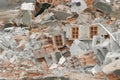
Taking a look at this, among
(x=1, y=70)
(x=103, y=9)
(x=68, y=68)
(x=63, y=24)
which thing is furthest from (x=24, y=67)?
(x=103, y=9)

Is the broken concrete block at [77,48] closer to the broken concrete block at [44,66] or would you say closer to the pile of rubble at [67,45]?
the pile of rubble at [67,45]

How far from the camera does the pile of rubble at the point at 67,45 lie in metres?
9.35

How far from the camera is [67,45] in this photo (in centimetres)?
1066

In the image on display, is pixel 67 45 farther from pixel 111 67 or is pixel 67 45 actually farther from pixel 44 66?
pixel 111 67

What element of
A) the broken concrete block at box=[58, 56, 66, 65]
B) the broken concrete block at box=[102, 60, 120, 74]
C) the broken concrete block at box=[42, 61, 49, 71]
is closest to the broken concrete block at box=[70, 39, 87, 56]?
the broken concrete block at box=[58, 56, 66, 65]

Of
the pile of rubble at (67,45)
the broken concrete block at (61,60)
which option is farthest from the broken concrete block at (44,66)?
the broken concrete block at (61,60)

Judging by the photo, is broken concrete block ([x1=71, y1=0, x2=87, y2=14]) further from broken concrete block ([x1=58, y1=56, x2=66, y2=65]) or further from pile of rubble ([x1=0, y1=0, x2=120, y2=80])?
broken concrete block ([x1=58, y1=56, x2=66, y2=65])

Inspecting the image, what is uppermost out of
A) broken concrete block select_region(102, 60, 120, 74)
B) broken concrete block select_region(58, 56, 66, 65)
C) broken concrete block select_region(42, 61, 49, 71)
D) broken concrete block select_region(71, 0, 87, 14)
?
broken concrete block select_region(71, 0, 87, 14)

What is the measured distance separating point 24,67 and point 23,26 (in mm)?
4056

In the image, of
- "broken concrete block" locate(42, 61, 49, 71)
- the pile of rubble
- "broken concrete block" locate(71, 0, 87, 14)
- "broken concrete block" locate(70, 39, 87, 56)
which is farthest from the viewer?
"broken concrete block" locate(71, 0, 87, 14)

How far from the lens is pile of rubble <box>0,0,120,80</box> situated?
30.7 feet

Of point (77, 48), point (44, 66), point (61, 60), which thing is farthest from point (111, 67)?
point (44, 66)

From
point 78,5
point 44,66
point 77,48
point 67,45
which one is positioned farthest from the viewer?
point 78,5

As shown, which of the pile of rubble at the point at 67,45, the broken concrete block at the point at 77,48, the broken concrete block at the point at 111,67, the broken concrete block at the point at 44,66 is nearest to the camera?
the broken concrete block at the point at 111,67
